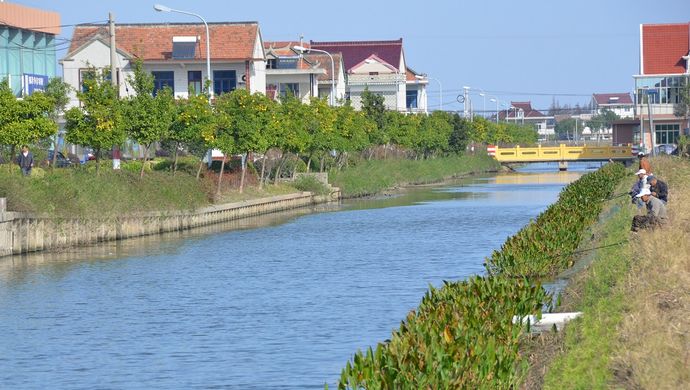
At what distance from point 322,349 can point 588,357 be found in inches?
319

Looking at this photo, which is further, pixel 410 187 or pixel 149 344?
pixel 410 187

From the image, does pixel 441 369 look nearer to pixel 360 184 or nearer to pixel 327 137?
pixel 327 137

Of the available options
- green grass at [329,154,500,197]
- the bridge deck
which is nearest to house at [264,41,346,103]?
green grass at [329,154,500,197]

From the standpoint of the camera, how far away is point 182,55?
88.4 m

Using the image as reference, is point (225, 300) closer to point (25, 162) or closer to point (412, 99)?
point (25, 162)

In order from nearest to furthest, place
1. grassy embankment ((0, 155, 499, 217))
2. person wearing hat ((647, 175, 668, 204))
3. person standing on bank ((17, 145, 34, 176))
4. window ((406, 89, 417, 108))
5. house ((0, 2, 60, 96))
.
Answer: person wearing hat ((647, 175, 668, 204)) < grassy embankment ((0, 155, 499, 217)) < person standing on bank ((17, 145, 34, 176)) < house ((0, 2, 60, 96)) < window ((406, 89, 417, 108))

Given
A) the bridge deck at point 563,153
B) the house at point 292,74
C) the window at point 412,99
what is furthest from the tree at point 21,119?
the window at point 412,99

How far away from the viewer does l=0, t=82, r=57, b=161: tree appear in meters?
43.2

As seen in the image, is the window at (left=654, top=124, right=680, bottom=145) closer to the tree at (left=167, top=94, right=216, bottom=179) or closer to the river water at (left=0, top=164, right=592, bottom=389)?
the river water at (left=0, top=164, right=592, bottom=389)

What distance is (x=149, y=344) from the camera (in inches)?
930

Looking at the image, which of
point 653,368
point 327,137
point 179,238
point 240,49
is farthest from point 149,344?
point 240,49

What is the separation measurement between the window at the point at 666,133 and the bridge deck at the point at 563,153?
13.6ft

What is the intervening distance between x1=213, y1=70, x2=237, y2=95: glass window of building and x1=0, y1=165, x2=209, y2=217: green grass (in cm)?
3695

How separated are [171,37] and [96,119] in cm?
4599
